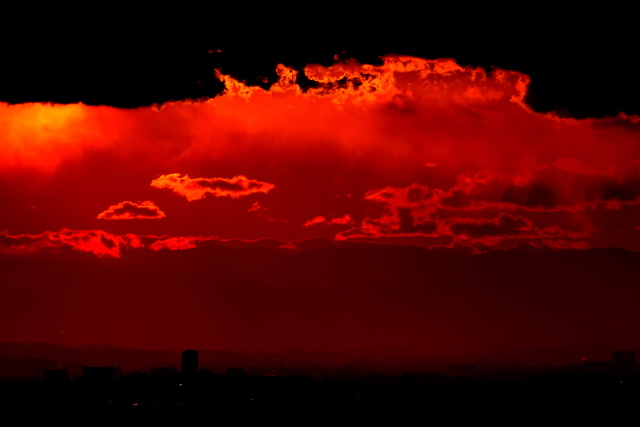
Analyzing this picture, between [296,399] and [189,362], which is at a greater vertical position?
[189,362]

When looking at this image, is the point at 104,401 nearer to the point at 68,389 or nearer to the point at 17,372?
the point at 68,389

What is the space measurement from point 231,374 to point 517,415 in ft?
213

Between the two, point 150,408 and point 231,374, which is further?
point 231,374

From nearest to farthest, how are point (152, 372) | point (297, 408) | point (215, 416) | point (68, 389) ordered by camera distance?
1. point (215, 416)
2. point (297, 408)
3. point (68, 389)
4. point (152, 372)

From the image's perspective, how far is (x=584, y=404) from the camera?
8431cm

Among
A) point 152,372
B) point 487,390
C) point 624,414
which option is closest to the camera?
point 624,414

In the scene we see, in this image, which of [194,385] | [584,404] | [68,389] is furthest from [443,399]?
[68,389]

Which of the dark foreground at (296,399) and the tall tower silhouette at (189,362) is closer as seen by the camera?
the dark foreground at (296,399)

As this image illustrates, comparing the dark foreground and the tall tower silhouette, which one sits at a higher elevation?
the tall tower silhouette

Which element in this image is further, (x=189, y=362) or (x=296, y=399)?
(x=189, y=362)

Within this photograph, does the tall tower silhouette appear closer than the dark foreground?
No

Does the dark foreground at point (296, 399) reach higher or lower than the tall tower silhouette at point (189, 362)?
lower

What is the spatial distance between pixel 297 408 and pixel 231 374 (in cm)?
5761

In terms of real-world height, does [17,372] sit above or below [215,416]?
above
